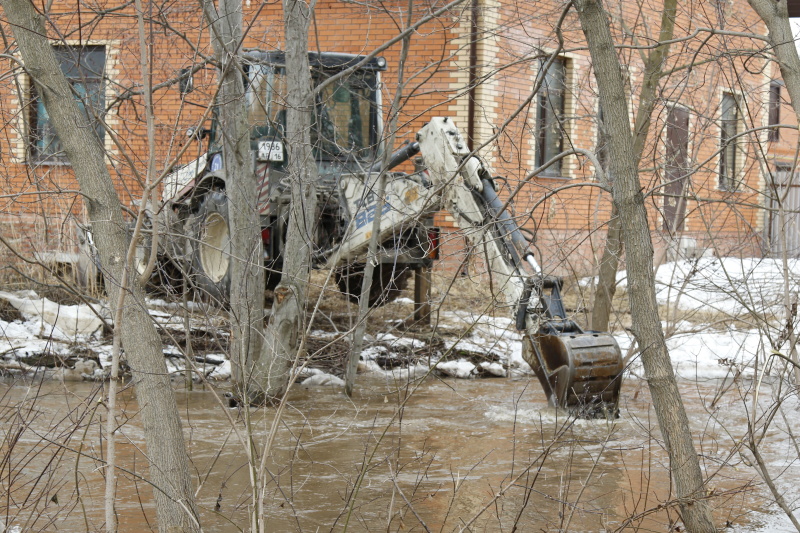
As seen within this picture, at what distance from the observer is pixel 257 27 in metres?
14.3

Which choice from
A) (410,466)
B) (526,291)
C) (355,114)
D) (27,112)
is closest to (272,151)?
(355,114)

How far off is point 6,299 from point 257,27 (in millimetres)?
5953

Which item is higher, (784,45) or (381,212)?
(784,45)

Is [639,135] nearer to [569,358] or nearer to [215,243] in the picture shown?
[569,358]

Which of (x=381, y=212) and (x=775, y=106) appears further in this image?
(x=381, y=212)

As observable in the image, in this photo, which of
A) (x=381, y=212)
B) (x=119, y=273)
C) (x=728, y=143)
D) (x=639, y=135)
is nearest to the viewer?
(x=119, y=273)

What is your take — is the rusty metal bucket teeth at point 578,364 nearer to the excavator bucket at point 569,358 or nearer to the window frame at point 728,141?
the excavator bucket at point 569,358

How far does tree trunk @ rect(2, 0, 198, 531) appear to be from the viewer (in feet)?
13.5

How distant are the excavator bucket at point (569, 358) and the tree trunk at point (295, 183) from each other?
2.00 meters

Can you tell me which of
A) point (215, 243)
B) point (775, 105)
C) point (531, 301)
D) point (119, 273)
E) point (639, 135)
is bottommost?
point (531, 301)

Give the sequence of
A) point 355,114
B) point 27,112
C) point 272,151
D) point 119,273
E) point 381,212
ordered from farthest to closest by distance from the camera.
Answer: point 355,114
point 272,151
point 381,212
point 27,112
point 119,273

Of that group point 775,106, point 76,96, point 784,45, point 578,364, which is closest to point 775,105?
point 775,106

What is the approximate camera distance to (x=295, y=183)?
7.50 m

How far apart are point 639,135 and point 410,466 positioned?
4.25m
